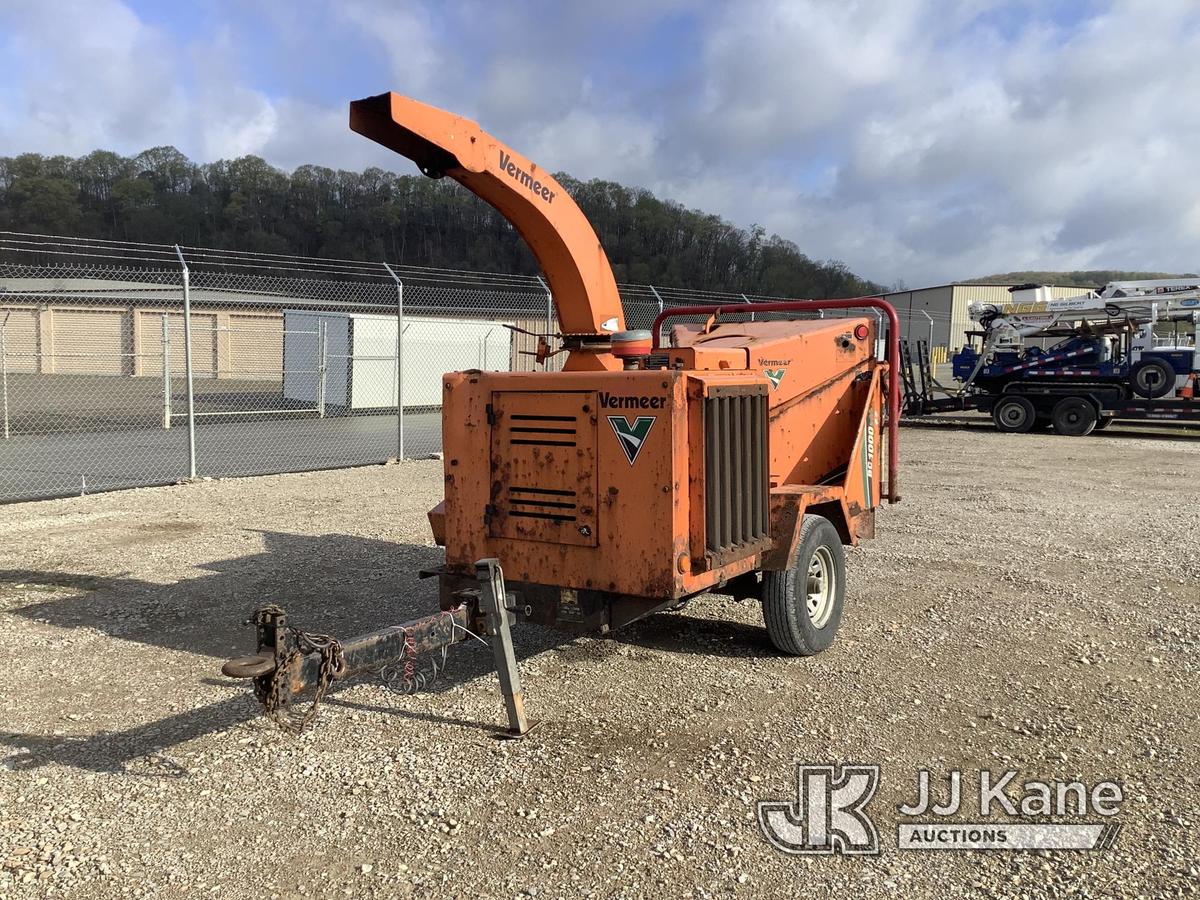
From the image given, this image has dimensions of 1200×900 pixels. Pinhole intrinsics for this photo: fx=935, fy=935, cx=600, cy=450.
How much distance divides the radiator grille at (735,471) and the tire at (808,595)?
14.3 inches

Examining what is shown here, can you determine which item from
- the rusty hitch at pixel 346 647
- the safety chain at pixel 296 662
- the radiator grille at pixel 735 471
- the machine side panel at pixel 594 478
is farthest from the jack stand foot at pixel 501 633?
the radiator grille at pixel 735 471

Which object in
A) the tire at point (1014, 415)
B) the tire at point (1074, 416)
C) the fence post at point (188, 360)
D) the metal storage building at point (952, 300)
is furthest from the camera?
the metal storage building at point (952, 300)

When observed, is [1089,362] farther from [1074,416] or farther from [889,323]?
[889,323]

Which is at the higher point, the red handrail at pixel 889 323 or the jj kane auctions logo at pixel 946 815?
the red handrail at pixel 889 323

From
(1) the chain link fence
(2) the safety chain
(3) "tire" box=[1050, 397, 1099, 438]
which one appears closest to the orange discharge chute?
(1) the chain link fence

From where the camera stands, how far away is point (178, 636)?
5.53 meters

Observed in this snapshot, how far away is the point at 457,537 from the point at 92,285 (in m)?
32.1

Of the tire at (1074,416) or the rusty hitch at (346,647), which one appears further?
the tire at (1074,416)

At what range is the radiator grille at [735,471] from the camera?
4.39m

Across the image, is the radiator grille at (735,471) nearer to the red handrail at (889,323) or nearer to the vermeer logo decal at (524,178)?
the red handrail at (889,323)

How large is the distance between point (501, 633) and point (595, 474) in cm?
86

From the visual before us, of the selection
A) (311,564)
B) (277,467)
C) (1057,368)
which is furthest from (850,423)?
(1057,368)

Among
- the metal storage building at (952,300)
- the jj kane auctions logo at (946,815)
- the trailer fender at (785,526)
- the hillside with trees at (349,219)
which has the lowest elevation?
the jj kane auctions logo at (946,815)

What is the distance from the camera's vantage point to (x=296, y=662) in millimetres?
3240
